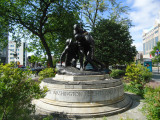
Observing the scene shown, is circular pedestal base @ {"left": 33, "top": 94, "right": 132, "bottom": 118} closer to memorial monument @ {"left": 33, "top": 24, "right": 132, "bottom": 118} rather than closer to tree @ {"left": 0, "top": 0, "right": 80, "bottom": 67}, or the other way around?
memorial monument @ {"left": 33, "top": 24, "right": 132, "bottom": 118}

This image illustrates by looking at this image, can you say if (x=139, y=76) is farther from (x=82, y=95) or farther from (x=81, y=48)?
(x=82, y=95)

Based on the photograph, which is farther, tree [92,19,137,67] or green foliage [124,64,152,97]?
tree [92,19,137,67]

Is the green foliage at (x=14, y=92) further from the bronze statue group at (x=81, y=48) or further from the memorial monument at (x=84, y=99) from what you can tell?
the bronze statue group at (x=81, y=48)

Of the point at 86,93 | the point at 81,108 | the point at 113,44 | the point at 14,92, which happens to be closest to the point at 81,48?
the point at 86,93

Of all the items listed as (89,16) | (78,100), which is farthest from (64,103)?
(89,16)

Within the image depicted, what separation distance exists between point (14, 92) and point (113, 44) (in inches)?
686

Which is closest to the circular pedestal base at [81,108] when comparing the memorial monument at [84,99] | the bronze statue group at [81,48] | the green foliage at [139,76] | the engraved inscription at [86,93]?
the memorial monument at [84,99]

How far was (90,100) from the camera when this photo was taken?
18.4ft

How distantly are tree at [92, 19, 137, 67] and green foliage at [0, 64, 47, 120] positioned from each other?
52.6ft

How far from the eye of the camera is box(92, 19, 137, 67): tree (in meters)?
19.2

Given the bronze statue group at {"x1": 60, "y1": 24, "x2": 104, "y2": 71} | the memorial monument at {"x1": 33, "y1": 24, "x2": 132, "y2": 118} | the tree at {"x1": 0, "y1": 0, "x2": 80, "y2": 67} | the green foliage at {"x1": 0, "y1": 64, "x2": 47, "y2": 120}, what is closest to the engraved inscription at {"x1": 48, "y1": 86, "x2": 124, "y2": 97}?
the memorial monument at {"x1": 33, "y1": 24, "x2": 132, "y2": 118}

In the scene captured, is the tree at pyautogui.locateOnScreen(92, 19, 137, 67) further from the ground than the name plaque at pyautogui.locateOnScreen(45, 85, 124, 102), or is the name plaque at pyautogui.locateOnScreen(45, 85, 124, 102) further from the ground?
the tree at pyautogui.locateOnScreen(92, 19, 137, 67)

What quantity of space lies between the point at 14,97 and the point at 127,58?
1871 cm

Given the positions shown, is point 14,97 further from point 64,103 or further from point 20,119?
point 64,103
